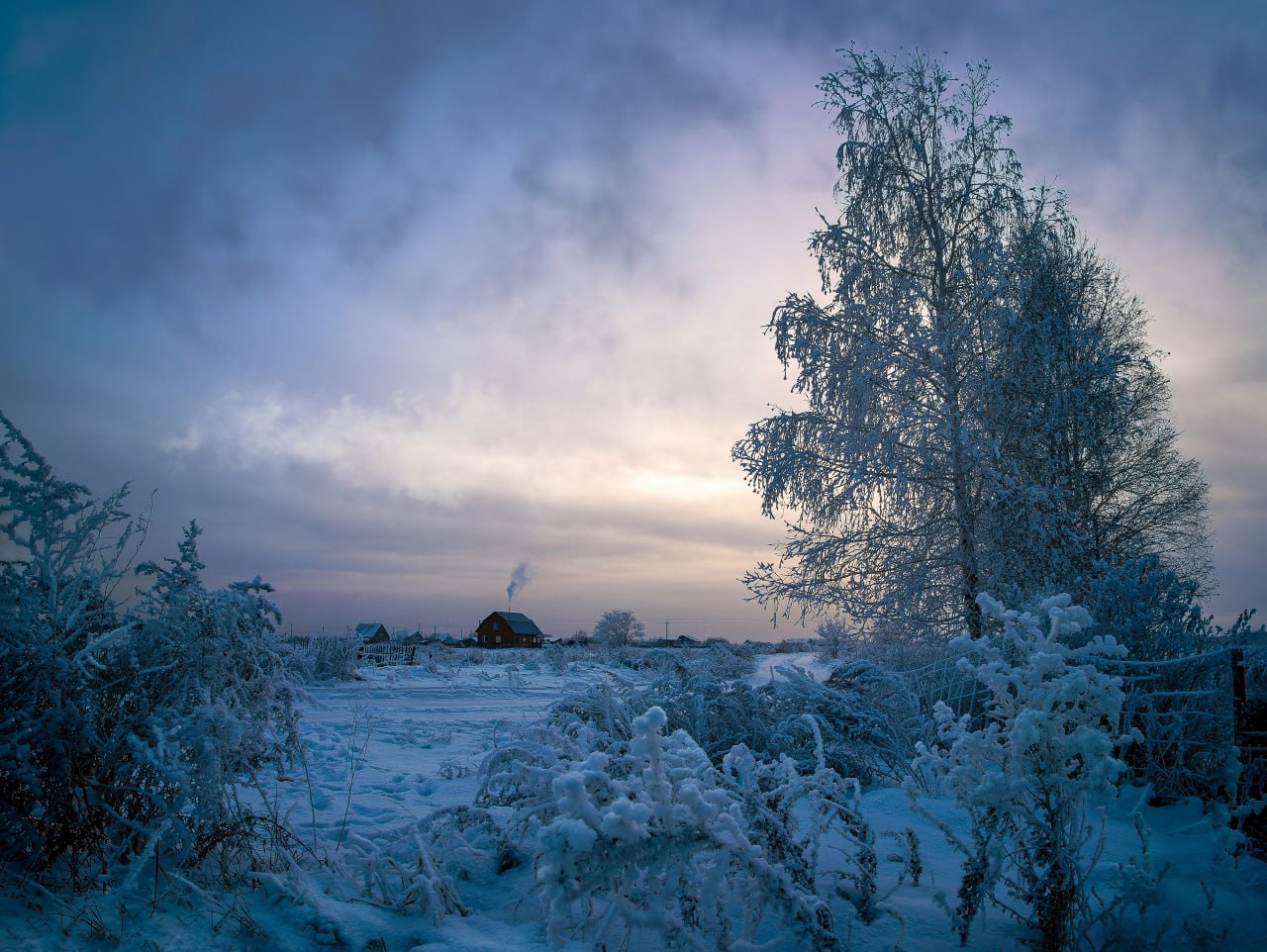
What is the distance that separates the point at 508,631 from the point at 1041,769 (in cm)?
4476

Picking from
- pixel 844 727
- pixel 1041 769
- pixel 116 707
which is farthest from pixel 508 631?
pixel 1041 769

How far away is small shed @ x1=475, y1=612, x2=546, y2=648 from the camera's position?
44594 millimetres

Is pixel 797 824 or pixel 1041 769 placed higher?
pixel 1041 769

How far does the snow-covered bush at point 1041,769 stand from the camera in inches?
77.4

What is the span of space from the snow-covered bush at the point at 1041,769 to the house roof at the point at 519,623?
44.1 meters

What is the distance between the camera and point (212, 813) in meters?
2.61

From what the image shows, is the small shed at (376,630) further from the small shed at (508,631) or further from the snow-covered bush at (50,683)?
the snow-covered bush at (50,683)

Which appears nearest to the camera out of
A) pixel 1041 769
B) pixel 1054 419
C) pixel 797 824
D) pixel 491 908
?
pixel 1041 769

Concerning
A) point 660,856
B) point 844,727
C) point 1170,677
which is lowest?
point 844,727

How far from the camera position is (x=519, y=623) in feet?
150

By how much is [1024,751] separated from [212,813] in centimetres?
274

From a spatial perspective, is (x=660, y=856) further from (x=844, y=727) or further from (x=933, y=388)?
(x=933, y=388)

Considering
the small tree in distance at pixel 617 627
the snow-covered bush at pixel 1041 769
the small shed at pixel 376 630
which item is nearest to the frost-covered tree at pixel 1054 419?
the snow-covered bush at pixel 1041 769

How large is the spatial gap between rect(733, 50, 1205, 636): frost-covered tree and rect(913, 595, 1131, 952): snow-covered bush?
266 inches
